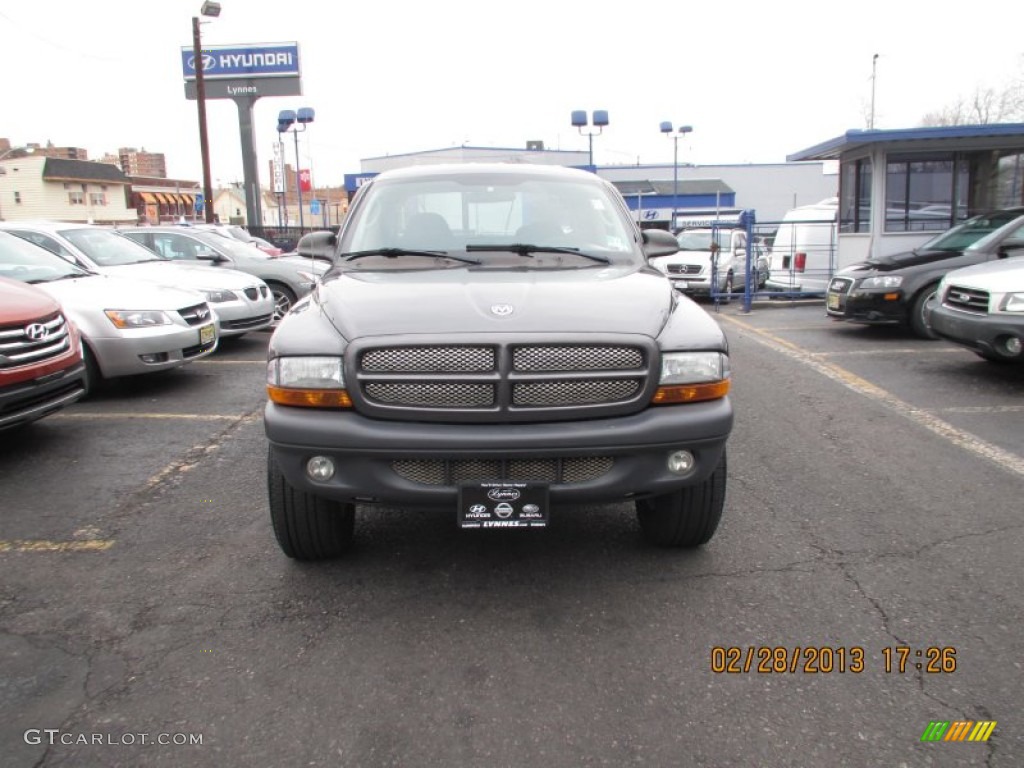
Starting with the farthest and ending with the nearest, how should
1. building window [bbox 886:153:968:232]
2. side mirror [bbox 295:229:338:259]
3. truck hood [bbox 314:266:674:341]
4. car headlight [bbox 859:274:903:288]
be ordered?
building window [bbox 886:153:968:232], car headlight [bbox 859:274:903:288], side mirror [bbox 295:229:338:259], truck hood [bbox 314:266:674:341]

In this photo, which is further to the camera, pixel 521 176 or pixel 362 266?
pixel 521 176

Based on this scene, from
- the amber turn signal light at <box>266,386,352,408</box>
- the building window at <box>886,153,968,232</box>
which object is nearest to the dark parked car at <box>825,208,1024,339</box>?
the building window at <box>886,153,968,232</box>

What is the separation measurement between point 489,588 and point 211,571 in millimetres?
1291

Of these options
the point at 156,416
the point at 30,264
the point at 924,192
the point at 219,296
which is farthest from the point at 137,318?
the point at 924,192

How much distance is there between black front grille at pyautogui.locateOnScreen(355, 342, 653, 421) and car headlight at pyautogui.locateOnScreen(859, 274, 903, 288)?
769 centimetres

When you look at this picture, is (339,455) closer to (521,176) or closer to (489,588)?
(489,588)

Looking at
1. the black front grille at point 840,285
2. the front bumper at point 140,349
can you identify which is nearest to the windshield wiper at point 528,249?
the front bumper at point 140,349

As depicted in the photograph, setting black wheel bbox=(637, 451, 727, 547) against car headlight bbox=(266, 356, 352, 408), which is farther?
black wheel bbox=(637, 451, 727, 547)

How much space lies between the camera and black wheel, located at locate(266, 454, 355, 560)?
10.5 ft

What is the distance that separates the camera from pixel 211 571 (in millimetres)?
3412

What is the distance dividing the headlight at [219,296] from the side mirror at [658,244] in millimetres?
6395

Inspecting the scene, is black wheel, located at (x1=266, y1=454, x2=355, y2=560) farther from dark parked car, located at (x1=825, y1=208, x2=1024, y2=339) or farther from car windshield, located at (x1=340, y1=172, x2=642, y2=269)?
dark parked car, located at (x1=825, y1=208, x2=1024, y2=339)

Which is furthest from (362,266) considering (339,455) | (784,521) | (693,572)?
(784,521)
